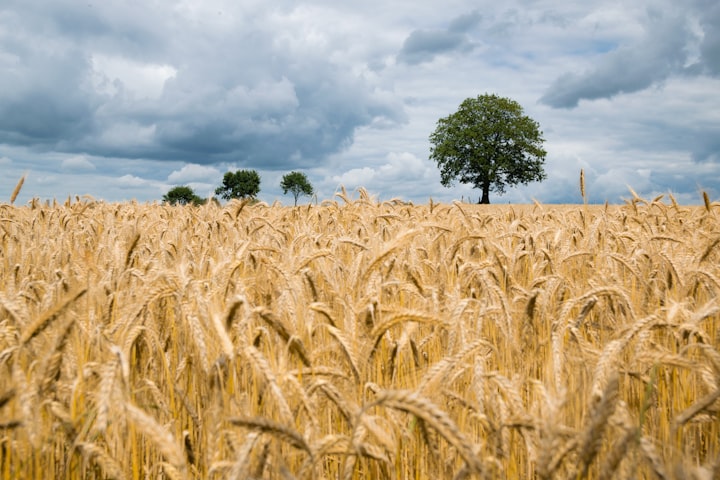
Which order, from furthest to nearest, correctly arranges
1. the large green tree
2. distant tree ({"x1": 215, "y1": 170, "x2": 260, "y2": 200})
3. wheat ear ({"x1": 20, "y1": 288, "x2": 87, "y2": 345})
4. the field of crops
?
distant tree ({"x1": 215, "y1": 170, "x2": 260, "y2": 200}), the large green tree, wheat ear ({"x1": 20, "y1": 288, "x2": 87, "y2": 345}), the field of crops

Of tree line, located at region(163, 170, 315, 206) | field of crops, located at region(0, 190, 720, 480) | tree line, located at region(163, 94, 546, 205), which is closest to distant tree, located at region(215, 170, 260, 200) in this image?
tree line, located at region(163, 170, 315, 206)

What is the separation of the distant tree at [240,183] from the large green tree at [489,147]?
31.3 metres

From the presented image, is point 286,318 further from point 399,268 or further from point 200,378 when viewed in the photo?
point 399,268

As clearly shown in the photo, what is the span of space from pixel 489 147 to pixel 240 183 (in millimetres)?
38224

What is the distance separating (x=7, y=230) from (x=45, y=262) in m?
→ 2.11

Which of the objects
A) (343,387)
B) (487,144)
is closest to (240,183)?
(487,144)

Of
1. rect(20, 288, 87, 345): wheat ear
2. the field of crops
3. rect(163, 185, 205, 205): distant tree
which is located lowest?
the field of crops

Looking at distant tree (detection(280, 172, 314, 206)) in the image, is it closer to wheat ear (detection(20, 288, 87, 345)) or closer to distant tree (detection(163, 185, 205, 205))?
distant tree (detection(163, 185, 205, 205))

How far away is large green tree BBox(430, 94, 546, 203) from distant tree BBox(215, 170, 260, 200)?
3126cm

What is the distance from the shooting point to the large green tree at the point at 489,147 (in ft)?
171

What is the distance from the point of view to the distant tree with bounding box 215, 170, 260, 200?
75250 millimetres

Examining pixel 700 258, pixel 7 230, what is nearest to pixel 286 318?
pixel 700 258

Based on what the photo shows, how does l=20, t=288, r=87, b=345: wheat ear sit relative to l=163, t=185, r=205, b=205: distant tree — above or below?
below

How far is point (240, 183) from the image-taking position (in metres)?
76.1
